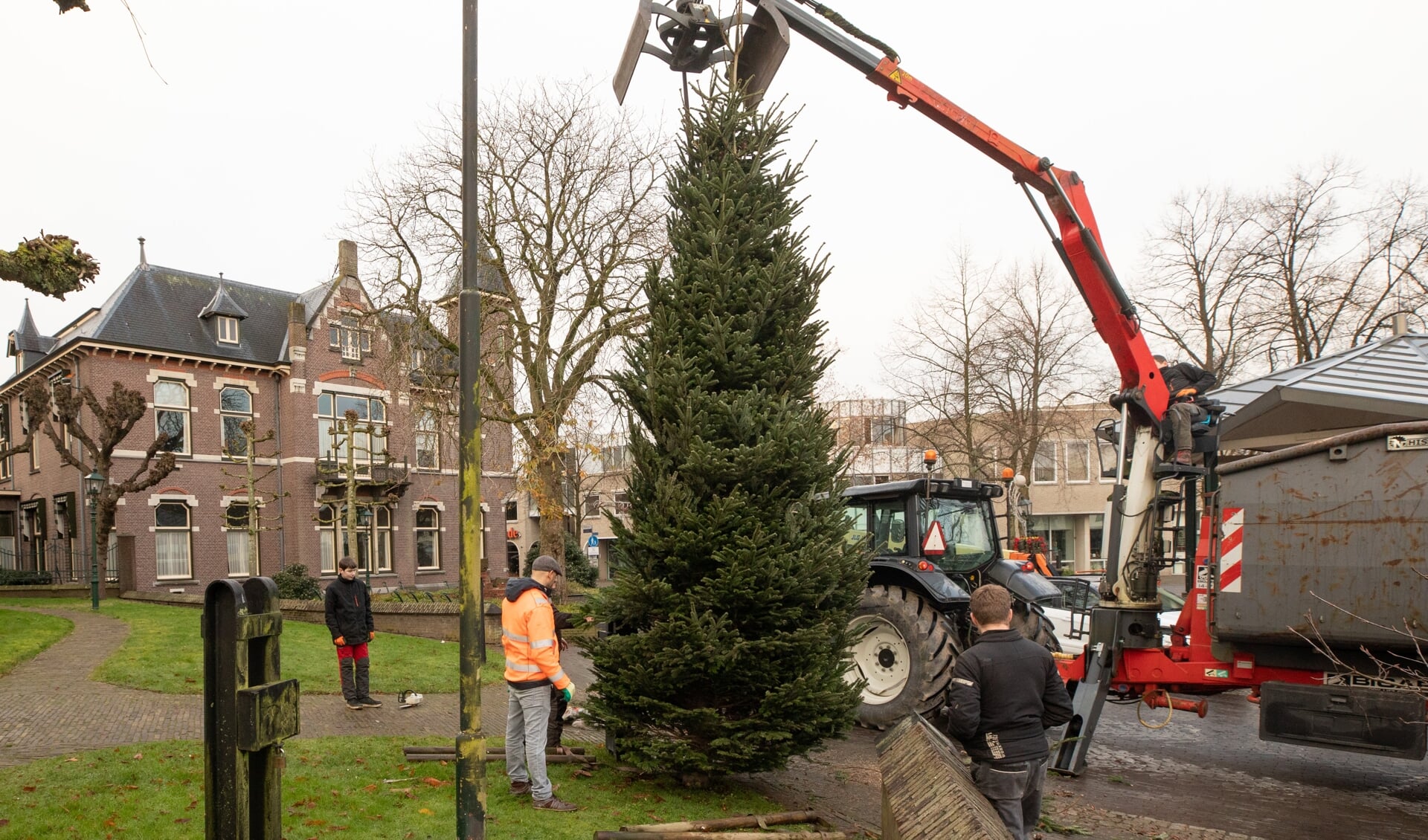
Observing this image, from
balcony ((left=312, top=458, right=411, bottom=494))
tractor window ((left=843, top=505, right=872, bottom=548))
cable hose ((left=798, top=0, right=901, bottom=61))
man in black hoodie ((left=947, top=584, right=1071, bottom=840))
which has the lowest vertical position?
man in black hoodie ((left=947, top=584, right=1071, bottom=840))

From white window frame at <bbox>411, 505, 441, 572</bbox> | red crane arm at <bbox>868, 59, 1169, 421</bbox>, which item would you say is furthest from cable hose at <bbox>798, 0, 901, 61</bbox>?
white window frame at <bbox>411, 505, 441, 572</bbox>

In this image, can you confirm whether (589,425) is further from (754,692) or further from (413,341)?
(754,692)

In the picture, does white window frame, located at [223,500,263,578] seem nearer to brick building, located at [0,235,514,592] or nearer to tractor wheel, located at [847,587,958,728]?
brick building, located at [0,235,514,592]

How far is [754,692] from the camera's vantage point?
638cm

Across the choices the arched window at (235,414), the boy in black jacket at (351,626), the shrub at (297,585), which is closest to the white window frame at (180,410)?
the arched window at (235,414)

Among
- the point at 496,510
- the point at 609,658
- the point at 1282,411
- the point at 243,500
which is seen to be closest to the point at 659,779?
the point at 609,658

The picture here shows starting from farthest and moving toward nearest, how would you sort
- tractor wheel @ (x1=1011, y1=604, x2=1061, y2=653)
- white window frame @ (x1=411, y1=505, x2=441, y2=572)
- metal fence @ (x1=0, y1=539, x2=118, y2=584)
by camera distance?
white window frame @ (x1=411, y1=505, x2=441, y2=572) < metal fence @ (x1=0, y1=539, x2=118, y2=584) < tractor wheel @ (x1=1011, y1=604, x2=1061, y2=653)

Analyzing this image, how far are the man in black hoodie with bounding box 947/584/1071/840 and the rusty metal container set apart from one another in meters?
2.39

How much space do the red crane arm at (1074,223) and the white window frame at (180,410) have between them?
26.7m

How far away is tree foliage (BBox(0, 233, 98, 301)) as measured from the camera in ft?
17.8

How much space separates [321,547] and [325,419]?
4313 mm

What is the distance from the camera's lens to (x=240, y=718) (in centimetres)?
338

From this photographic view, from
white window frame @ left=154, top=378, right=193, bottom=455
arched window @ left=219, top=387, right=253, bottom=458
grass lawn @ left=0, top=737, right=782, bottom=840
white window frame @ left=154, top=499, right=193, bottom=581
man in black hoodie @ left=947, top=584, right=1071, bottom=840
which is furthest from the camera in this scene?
arched window @ left=219, top=387, right=253, bottom=458

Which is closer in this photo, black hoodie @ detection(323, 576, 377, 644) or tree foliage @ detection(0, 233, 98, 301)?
tree foliage @ detection(0, 233, 98, 301)
